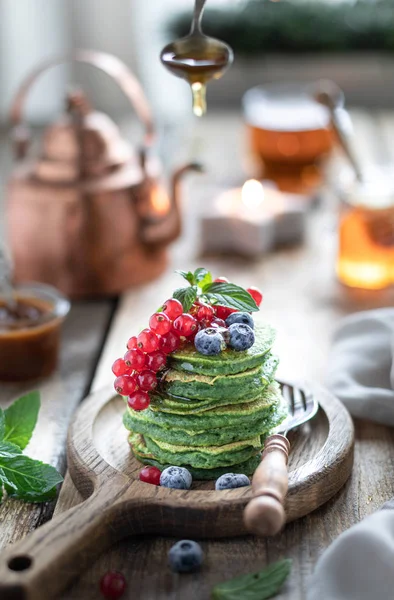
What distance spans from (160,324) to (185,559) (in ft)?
1.07

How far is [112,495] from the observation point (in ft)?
3.92

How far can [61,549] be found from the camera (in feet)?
3.49

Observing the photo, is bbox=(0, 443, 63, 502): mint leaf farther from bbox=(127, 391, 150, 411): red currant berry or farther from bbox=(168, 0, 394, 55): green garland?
bbox=(168, 0, 394, 55): green garland

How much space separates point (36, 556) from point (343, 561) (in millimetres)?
375

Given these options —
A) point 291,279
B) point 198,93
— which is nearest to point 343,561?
point 198,93

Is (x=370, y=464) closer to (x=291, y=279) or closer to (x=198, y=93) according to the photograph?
(x=198, y=93)

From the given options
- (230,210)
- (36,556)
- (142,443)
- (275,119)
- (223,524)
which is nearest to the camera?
(36,556)

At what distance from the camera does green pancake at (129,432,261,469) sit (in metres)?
1.27

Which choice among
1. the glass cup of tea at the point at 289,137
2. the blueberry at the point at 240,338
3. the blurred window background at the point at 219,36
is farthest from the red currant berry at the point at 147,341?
the blurred window background at the point at 219,36

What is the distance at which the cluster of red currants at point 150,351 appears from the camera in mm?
1249

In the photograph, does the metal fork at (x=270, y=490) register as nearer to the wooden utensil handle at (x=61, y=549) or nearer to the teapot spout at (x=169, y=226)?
the wooden utensil handle at (x=61, y=549)

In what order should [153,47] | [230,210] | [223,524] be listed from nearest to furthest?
[223,524]
[230,210]
[153,47]

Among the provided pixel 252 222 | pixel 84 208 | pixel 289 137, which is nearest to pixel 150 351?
pixel 84 208

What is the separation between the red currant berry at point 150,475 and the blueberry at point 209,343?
0.19m
